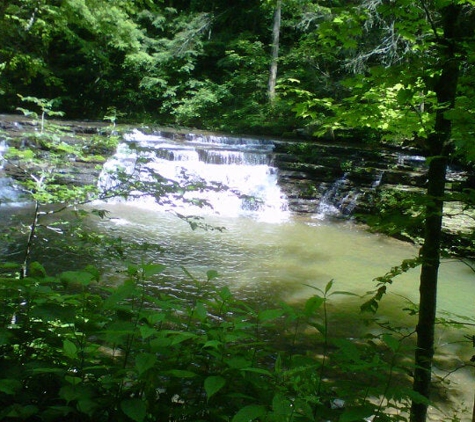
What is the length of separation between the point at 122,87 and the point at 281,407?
905 inches

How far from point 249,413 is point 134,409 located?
0.31 metres


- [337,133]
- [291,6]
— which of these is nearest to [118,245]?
[337,133]

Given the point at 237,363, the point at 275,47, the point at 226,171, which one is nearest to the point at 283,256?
the point at 226,171

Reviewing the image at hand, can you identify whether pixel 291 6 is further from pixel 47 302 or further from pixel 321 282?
pixel 47 302

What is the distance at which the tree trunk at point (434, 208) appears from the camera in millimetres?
2051

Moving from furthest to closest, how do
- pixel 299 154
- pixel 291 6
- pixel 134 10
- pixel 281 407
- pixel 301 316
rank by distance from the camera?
pixel 291 6 < pixel 299 154 < pixel 134 10 < pixel 301 316 < pixel 281 407

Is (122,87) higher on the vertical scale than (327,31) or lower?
higher

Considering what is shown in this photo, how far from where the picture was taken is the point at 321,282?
21.0ft

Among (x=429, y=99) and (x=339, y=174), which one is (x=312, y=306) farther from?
(x=339, y=174)

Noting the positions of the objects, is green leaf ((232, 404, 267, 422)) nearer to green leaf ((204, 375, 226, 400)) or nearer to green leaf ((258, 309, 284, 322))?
green leaf ((204, 375, 226, 400))

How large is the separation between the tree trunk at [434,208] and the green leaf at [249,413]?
1237 millimetres

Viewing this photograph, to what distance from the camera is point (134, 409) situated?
1.14 metres

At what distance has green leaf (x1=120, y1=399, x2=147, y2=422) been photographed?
43.6 inches

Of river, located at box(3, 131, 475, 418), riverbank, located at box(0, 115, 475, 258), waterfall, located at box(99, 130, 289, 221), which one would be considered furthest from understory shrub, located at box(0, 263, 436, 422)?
riverbank, located at box(0, 115, 475, 258)
